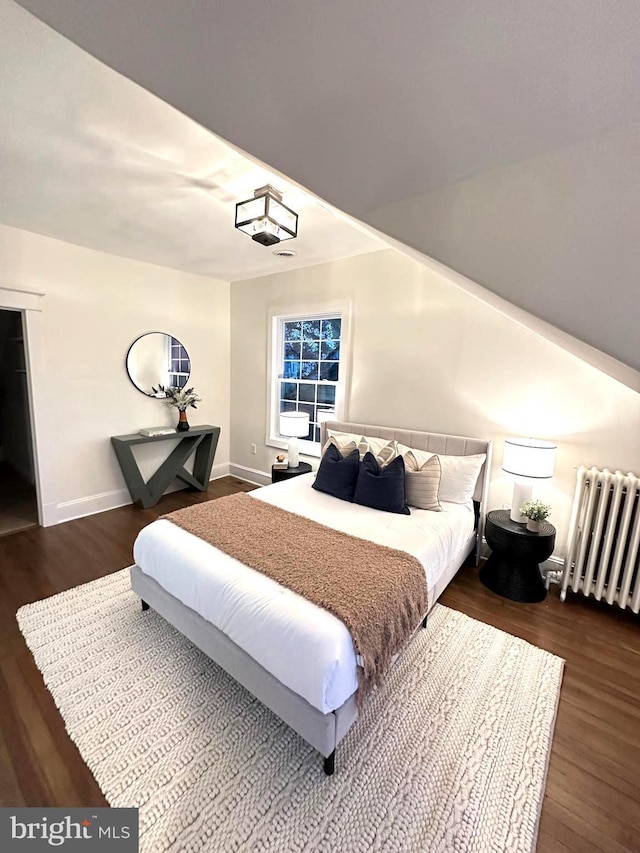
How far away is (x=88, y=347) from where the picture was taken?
3.39m

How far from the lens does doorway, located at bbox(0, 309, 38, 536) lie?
149 inches

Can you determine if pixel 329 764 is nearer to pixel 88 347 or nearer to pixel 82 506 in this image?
pixel 82 506

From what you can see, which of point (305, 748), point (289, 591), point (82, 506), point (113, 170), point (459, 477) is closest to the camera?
point (305, 748)

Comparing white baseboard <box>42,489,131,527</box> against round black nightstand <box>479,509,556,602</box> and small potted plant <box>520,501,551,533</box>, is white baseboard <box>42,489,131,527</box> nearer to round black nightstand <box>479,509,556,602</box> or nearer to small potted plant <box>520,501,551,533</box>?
round black nightstand <box>479,509,556,602</box>

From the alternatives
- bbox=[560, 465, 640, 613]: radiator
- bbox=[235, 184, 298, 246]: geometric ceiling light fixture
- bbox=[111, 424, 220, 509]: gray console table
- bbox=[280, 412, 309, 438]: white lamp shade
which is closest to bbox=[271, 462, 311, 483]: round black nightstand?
bbox=[280, 412, 309, 438]: white lamp shade

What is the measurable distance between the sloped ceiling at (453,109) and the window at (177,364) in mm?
3529

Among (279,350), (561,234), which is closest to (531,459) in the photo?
(561,234)

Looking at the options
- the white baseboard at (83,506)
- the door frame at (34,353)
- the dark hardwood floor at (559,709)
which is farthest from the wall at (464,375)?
the white baseboard at (83,506)

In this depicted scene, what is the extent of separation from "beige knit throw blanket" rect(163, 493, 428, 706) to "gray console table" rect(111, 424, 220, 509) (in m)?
1.76

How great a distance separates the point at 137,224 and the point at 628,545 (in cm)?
423

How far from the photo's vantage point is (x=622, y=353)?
2.28 feet

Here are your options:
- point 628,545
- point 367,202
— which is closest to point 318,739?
point 367,202

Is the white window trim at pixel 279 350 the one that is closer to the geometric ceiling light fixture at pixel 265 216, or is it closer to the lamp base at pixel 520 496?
the geometric ceiling light fixture at pixel 265 216

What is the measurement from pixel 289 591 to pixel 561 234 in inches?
60.4
